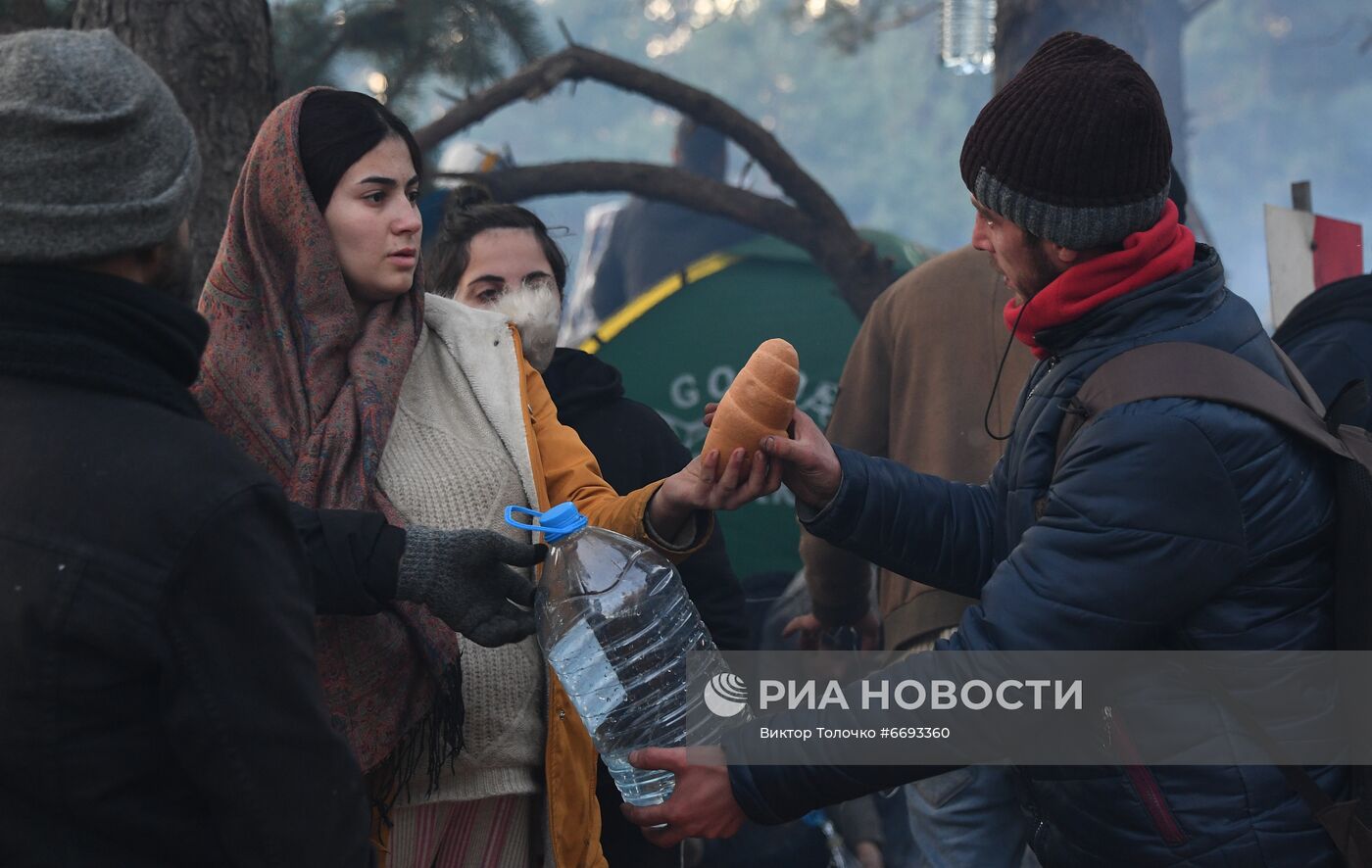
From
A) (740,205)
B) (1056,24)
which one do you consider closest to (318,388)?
(740,205)

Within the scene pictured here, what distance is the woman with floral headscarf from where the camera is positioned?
2004 mm

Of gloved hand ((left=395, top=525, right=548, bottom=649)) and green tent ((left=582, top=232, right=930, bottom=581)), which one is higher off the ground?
gloved hand ((left=395, top=525, right=548, bottom=649))

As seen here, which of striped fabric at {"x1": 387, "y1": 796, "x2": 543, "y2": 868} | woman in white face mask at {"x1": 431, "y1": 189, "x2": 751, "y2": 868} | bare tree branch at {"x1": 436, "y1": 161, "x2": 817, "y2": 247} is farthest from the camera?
bare tree branch at {"x1": 436, "y1": 161, "x2": 817, "y2": 247}

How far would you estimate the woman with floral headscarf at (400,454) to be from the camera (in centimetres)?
200

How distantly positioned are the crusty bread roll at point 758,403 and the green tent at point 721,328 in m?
2.97

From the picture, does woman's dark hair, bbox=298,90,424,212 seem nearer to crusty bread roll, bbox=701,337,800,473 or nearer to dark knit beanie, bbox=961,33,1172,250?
crusty bread roll, bbox=701,337,800,473

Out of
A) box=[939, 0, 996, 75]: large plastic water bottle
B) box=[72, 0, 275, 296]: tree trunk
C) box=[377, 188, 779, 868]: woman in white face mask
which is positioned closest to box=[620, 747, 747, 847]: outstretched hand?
box=[377, 188, 779, 868]: woman in white face mask

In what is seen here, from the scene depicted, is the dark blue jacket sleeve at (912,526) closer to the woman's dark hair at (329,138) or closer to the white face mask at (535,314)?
the white face mask at (535,314)

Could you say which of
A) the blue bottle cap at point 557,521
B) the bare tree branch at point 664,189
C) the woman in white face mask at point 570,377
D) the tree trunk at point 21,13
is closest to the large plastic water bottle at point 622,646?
the blue bottle cap at point 557,521

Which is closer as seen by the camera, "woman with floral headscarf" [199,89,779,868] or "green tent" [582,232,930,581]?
"woman with floral headscarf" [199,89,779,868]

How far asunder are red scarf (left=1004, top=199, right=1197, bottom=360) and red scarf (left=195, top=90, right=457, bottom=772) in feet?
3.48

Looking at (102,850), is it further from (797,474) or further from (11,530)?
(797,474)

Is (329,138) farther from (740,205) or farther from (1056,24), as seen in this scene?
(1056,24)

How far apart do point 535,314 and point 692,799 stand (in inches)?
48.6
